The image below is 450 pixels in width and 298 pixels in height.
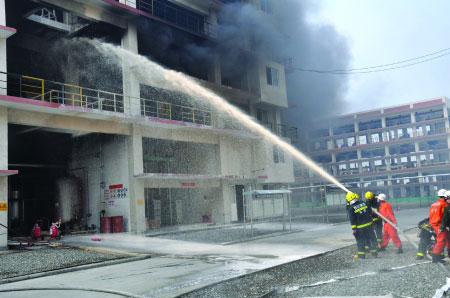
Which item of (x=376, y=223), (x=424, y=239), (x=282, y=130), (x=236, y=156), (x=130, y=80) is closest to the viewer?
(x=424, y=239)

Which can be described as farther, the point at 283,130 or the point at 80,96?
the point at 283,130

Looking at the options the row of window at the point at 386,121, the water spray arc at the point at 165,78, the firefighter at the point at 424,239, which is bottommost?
the firefighter at the point at 424,239

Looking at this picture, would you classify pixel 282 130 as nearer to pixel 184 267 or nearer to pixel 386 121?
pixel 184 267

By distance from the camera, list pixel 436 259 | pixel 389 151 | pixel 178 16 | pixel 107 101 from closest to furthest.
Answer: pixel 436 259 < pixel 107 101 < pixel 178 16 < pixel 389 151

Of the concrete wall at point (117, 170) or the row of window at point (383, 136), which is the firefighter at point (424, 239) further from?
the row of window at point (383, 136)

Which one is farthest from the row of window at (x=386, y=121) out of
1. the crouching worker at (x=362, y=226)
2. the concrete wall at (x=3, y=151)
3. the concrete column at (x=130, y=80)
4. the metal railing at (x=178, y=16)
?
the crouching worker at (x=362, y=226)

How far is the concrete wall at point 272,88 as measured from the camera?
31672mm

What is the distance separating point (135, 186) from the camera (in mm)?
21375

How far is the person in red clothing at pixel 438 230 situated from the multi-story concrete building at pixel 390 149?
1968 inches

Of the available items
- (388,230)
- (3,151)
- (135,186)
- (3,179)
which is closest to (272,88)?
(135,186)

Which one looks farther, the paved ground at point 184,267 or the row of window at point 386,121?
the row of window at point 386,121

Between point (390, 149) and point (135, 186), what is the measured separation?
182ft

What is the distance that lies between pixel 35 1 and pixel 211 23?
13.1 m

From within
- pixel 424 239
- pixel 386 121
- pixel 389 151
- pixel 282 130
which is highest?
pixel 386 121
